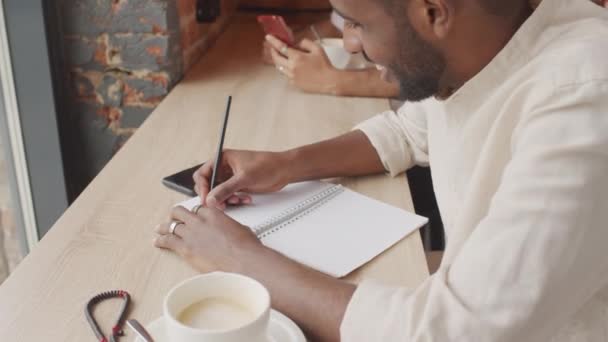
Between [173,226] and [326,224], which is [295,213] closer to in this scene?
[326,224]

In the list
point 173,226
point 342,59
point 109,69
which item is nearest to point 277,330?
point 173,226

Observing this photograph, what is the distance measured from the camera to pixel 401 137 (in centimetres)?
122

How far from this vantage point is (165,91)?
5.17 feet

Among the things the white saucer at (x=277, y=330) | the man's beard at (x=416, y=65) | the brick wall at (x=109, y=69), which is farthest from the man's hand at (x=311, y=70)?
the white saucer at (x=277, y=330)

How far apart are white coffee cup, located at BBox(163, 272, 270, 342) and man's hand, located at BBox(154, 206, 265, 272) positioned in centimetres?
16

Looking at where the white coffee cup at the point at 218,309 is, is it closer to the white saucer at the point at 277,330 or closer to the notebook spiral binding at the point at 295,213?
the white saucer at the point at 277,330

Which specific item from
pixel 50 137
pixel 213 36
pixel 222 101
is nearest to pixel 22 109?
pixel 50 137

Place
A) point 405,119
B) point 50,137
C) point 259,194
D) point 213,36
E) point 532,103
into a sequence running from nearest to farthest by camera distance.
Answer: point 532,103 < point 259,194 < point 405,119 < point 50,137 < point 213,36

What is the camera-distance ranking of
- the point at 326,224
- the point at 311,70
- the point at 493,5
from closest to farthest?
1. the point at 493,5
2. the point at 326,224
3. the point at 311,70

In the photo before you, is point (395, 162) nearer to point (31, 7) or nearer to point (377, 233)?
point (377, 233)

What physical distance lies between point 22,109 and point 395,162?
84 centimetres

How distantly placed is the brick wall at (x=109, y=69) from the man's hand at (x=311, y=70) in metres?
0.28

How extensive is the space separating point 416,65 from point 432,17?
0.08 metres

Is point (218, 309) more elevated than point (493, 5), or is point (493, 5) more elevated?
point (493, 5)
